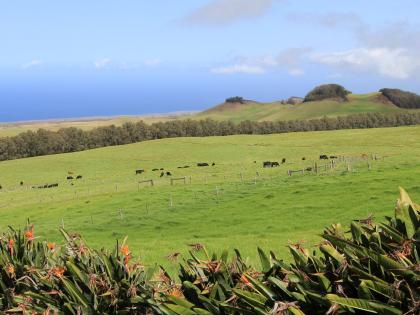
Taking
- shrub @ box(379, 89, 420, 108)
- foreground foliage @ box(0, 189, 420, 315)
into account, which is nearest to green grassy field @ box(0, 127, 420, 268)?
foreground foliage @ box(0, 189, 420, 315)

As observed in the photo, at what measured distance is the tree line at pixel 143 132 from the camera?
107 meters

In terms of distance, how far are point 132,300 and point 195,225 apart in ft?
80.9

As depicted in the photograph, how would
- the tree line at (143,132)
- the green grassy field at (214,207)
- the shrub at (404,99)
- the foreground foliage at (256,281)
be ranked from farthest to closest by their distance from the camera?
the shrub at (404,99)
the tree line at (143,132)
the green grassy field at (214,207)
the foreground foliage at (256,281)

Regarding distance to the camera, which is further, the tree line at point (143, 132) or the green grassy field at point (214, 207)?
the tree line at point (143, 132)

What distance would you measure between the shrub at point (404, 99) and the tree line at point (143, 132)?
6430cm

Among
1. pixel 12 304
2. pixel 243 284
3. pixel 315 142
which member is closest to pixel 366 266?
pixel 243 284

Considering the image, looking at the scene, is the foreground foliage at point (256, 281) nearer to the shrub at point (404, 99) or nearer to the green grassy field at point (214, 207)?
the green grassy field at point (214, 207)

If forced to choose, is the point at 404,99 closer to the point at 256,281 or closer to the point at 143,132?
the point at 143,132

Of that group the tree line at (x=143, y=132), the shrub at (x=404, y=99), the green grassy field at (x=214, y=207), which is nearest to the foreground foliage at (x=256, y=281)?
the green grassy field at (x=214, y=207)

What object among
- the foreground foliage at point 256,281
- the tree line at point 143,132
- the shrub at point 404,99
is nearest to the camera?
the foreground foliage at point 256,281

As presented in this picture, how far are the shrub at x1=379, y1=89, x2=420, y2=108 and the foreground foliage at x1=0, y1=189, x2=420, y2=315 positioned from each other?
19714 cm

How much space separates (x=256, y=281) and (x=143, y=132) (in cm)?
11232

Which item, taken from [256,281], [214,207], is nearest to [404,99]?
[214,207]

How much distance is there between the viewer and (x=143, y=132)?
11612cm
